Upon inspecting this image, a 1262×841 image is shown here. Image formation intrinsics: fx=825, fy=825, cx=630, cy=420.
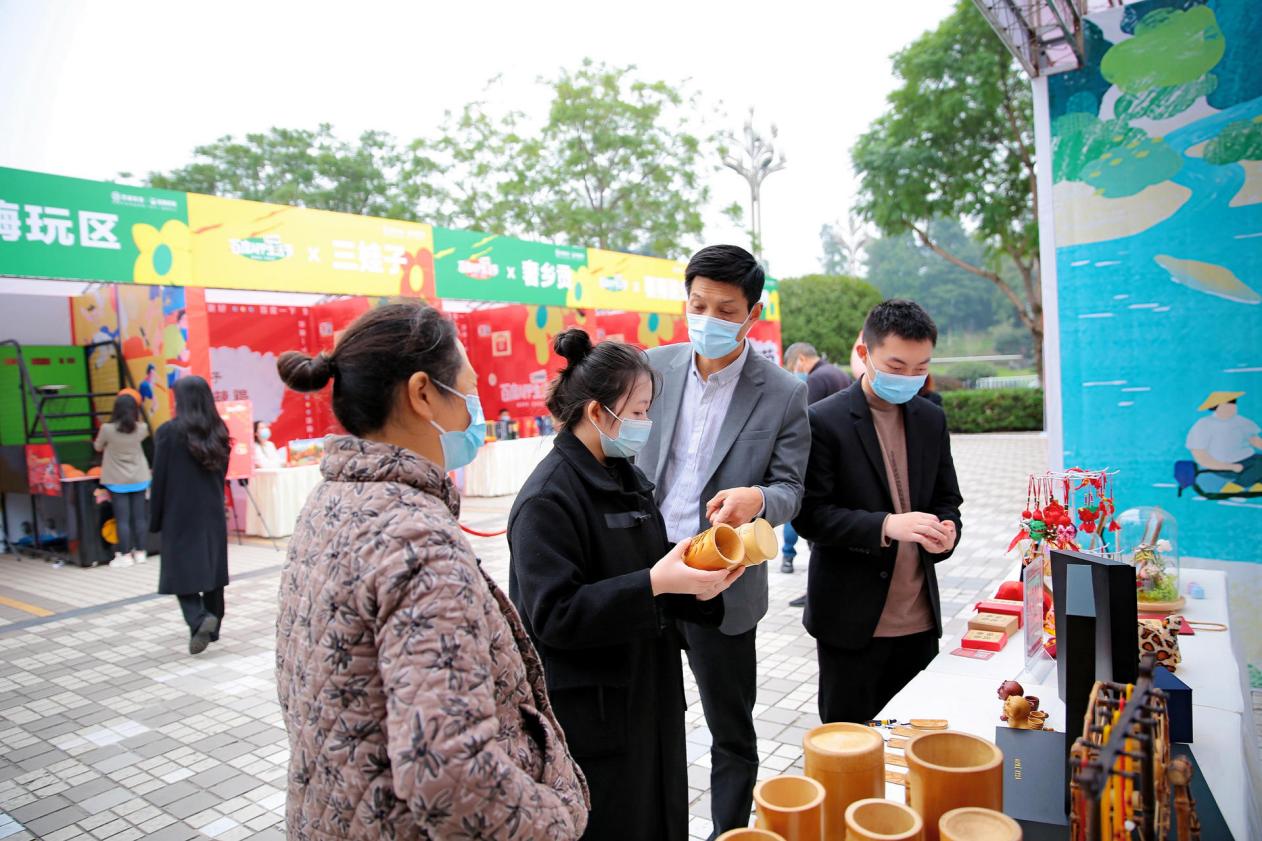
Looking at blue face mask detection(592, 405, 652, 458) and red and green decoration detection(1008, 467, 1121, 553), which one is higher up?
blue face mask detection(592, 405, 652, 458)

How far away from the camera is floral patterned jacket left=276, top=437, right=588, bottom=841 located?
0.92 metres

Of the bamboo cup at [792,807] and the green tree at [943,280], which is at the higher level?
the green tree at [943,280]

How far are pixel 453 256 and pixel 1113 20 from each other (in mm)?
7444

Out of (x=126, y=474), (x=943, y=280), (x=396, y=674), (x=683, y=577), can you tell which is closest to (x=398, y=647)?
(x=396, y=674)

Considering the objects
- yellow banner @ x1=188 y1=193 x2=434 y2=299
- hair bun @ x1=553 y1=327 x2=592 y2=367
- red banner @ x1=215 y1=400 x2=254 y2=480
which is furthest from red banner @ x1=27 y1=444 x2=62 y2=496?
hair bun @ x1=553 y1=327 x2=592 y2=367

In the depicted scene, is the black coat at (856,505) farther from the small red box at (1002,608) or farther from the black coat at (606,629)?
the black coat at (606,629)

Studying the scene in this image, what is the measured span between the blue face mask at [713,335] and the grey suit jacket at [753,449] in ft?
0.33

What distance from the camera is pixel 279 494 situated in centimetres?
856

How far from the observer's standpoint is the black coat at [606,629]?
4.99 feet

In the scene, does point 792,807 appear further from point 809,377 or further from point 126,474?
point 126,474

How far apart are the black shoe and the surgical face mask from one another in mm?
4394

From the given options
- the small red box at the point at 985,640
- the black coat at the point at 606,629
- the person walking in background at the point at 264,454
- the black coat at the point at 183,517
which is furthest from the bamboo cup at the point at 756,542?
the person walking in background at the point at 264,454

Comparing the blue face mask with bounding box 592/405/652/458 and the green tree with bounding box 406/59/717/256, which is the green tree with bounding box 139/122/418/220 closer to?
the green tree with bounding box 406/59/717/256

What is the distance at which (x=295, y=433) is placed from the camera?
36.9 ft
